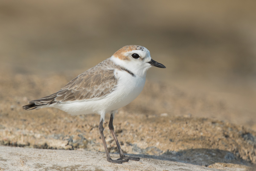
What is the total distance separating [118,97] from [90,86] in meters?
0.54

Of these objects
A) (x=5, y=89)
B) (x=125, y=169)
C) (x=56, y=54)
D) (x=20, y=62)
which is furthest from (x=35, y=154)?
(x=56, y=54)

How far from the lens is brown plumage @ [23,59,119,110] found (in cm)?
473

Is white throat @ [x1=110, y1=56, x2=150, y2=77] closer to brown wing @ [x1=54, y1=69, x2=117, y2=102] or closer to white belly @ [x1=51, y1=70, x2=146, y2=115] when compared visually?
white belly @ [x1=51, y1=70, x2=146, y2=115]

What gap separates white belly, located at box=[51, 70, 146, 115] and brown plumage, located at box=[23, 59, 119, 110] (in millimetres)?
77

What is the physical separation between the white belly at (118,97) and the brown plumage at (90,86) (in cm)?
8

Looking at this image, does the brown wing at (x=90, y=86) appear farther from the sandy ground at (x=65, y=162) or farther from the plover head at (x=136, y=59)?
the sandy ground at (x=65, y=162)

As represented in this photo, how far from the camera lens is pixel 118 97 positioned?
15.3 ft

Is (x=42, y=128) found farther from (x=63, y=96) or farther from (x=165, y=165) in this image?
(x=165, y=165)

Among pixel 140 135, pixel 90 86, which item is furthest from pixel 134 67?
pixel 140 135

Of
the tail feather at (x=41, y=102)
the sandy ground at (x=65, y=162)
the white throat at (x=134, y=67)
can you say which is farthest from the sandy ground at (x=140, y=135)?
the white throat at (x=134, y=67)

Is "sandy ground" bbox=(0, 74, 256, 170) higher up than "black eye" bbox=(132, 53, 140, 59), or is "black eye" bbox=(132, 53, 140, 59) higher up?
"black eye" bbox=(132, 53, 140, 59)

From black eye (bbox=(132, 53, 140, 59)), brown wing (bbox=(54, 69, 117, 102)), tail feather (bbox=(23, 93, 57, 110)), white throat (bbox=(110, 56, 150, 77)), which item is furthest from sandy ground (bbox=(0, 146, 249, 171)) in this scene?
black eye (bbox=(132, 53, 140, 59))

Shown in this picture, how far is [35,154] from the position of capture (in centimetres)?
476

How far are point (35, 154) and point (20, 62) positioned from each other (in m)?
13.4
